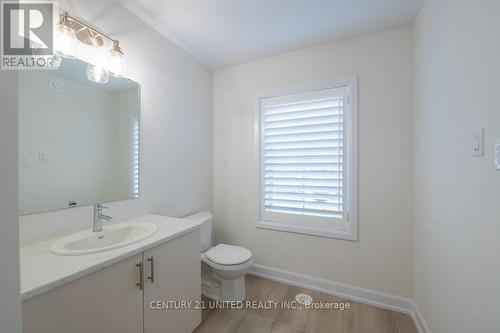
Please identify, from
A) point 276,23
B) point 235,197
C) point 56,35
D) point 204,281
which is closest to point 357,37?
point 276,23

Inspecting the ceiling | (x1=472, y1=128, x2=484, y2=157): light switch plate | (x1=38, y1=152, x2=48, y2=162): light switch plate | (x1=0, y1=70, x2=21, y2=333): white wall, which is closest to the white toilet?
(x1=38, y1=152, x2=48, y2=162): light switch plate

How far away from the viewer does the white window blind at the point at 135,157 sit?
5.37 feet

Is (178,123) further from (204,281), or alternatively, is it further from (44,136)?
(204,281)

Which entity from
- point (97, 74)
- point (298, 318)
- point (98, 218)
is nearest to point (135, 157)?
point (98, 218)

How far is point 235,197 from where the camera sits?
2.48m

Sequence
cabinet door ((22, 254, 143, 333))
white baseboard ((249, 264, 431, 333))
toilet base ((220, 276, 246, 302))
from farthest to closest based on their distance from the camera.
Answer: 1. toilet base ((220, 276, 246, 302))
2. white baseboard ((249, 264, 431, 333))
3. cabinet door ((22, 254, 143, 333))

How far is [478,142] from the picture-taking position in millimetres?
927

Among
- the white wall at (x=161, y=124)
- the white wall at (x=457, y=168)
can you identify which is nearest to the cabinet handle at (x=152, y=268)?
the white wall at (x=161, y=124)

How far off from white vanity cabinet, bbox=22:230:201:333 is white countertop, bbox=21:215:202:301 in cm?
3

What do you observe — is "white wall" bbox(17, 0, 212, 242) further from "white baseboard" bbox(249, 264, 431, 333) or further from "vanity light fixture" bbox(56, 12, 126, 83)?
"white baseboard" bbox(249, 264, 431, 333)

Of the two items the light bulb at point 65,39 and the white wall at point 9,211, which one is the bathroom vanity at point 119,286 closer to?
the white wall at point 9,211

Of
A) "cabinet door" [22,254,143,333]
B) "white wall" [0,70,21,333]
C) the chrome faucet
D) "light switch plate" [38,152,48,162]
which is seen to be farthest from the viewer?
the chrome faucet

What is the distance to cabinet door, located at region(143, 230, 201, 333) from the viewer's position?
117 cm

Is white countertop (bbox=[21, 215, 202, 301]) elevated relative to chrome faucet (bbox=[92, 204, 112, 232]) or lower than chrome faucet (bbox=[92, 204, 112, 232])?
lower
